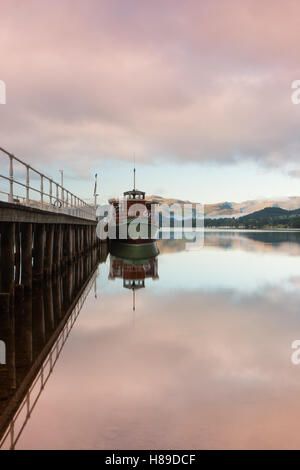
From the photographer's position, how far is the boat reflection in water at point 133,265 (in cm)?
2477

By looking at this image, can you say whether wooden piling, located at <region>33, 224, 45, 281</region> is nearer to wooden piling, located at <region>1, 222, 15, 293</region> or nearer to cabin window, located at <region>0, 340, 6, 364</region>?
wooden piling, located at <region>1, 222, 15, 293</region>

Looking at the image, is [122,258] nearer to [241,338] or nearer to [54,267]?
[54,267]

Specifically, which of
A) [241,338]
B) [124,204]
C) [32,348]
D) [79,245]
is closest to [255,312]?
[241,338]

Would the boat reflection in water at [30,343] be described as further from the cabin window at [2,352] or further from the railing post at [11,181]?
the railing post at [11,181]

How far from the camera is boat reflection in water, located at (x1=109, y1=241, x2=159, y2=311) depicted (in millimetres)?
24772

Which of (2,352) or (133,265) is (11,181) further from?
(133,265)

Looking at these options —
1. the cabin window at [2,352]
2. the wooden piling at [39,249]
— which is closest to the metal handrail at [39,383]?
the cabin window at [2,352]

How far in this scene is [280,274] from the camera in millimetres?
29672

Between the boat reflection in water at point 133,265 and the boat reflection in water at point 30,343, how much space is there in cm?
358

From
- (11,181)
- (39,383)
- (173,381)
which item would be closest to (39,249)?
(11,181)

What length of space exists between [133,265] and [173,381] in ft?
85.2

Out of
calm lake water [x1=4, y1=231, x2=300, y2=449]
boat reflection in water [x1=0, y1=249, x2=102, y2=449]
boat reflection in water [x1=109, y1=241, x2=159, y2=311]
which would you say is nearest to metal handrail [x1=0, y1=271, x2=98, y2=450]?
boat reflection in water [x1=0, y1=249, x2=102, y2=449]

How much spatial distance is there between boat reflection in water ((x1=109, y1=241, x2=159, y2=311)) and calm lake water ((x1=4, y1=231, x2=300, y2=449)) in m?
4.39

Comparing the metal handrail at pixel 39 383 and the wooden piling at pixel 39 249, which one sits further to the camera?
the wooden piling at pixel 39 249
